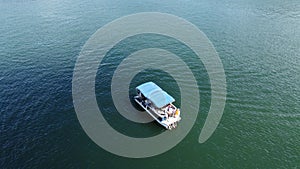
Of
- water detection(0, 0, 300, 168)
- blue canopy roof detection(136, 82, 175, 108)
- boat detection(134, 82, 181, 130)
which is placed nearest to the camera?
water detection(0, 0, 300, 168)

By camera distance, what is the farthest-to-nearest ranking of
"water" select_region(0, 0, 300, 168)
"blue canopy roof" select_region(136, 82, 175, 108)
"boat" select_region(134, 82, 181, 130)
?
"blue canopy roof" select_region(136, 82, 175, 108)
"boat" select_region(134, 82, 181, 130)
"water" select_region(0, 0, 300, 168)

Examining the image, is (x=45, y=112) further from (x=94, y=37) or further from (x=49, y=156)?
(x=94, y=37)

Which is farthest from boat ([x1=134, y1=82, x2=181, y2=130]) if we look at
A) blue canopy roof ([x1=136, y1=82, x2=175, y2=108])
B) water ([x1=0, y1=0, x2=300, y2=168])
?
water ([x1=0, y1=0, x2=300, y2=168])

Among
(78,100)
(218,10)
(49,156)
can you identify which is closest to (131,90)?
(78,100)

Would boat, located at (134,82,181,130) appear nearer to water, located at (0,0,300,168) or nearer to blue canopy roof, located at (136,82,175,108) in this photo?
blue canopy roof, located at (136,82,175,108)

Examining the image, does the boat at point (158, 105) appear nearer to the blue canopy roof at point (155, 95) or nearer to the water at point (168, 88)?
the blue canopy roof at point (155, 95)

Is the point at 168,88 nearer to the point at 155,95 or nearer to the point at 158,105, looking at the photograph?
the point at 155,95

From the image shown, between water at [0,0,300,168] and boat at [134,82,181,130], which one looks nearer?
water at [0,0,300,168]
